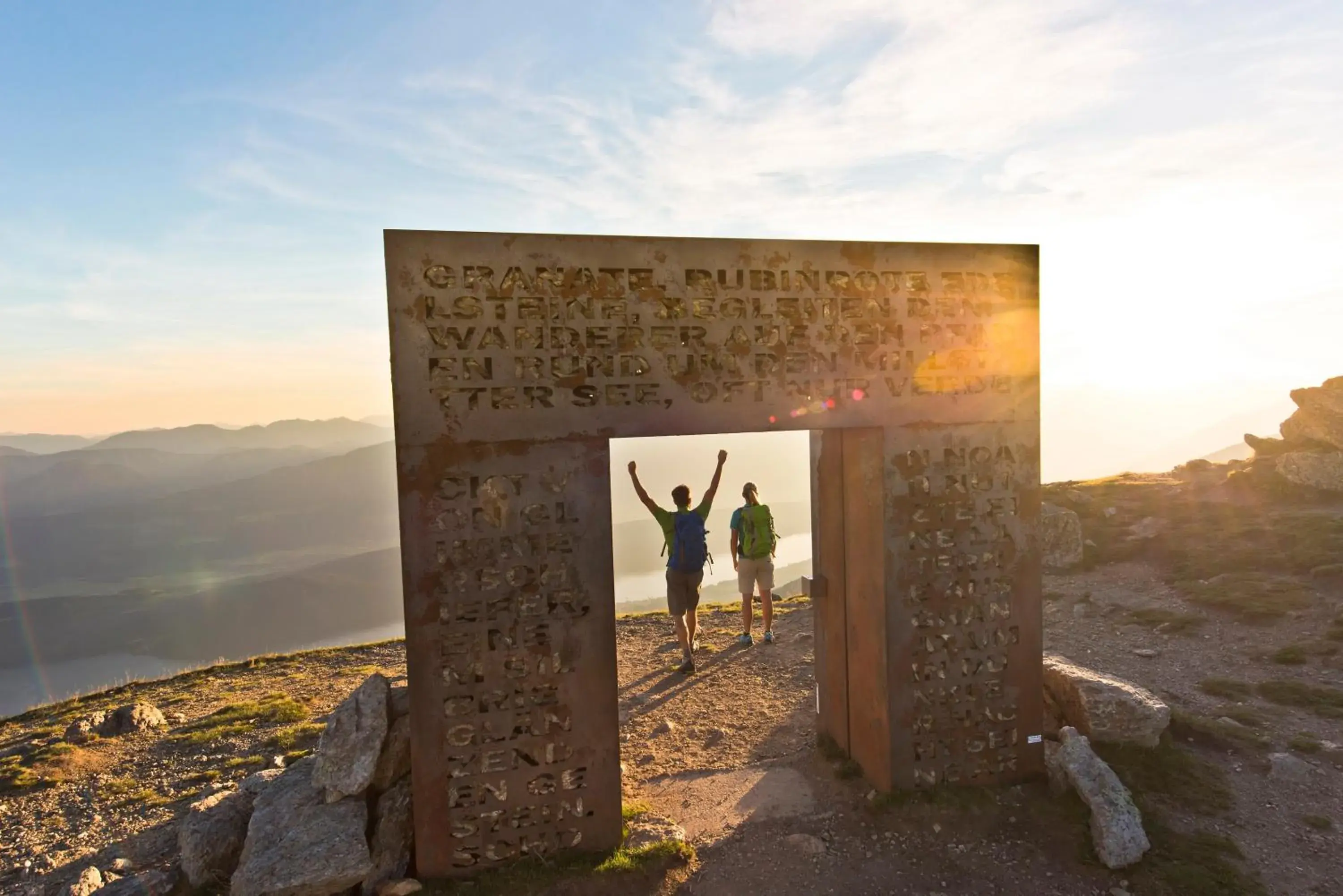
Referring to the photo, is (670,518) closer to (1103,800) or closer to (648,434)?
(648,434)

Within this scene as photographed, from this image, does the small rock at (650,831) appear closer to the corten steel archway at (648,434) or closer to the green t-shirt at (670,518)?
the corten steel archway at (648,434)

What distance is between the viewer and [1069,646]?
1189 centimetres

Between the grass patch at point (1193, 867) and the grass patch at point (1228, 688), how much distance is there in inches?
161

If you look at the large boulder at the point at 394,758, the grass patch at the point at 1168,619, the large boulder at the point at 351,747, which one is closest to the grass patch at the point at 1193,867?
the large boulder at the point at 394,758

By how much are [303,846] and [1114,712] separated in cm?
791

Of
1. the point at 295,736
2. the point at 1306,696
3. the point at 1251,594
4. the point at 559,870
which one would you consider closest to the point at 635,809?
the point at 559,870

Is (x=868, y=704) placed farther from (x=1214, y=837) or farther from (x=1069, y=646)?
(x=1069, y=646)

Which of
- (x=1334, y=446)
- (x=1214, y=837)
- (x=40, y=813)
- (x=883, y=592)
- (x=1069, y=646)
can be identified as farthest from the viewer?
(x=1334, y=446)

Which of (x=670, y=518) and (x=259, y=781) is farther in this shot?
(x=670, y=518)

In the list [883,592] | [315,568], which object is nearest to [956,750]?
[883,592]

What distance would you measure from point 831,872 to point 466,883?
10.2 ft

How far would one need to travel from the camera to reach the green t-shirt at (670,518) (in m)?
9.55

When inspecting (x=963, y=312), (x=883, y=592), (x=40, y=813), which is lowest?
(x=40, y=813)

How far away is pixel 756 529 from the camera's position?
11.0 meters
